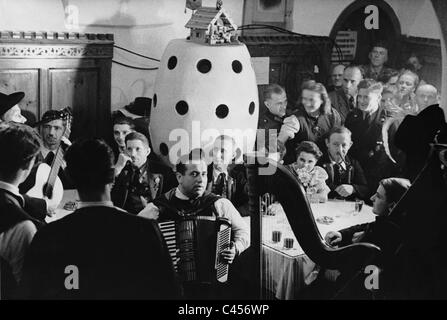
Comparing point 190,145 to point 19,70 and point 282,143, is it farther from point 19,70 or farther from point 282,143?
point 19,70

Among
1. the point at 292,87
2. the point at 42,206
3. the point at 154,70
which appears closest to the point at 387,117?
the point at 292,87

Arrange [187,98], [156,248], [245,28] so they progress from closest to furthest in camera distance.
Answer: [156,248] → [187,98] → [245,28]

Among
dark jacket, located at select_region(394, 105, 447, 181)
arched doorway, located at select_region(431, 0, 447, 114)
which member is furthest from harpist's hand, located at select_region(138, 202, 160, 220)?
arched doorway, located at select_region(431, 0, 447, 114)

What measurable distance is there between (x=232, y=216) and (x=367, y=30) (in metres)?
1.21

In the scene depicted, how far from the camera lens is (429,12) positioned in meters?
4.02

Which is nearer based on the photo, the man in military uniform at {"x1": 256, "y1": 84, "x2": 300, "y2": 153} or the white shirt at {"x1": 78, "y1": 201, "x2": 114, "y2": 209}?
the white shirt at {"x1": 78, "y1": 201, "x2": 114, "y2": 209}

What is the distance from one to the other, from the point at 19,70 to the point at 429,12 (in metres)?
2.04

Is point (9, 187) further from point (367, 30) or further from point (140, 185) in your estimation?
point (367, 30)

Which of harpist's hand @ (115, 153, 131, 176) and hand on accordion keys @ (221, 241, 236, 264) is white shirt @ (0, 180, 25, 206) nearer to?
harpist's hand @ (115, 153, 131, 176)

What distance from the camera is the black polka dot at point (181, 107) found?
3449 millimetres

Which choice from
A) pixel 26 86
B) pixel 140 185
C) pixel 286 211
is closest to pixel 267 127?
pixel 140 185

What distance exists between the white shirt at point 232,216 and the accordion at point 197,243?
3cm

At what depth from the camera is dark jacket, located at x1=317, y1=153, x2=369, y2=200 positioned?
→ 3.81 metres

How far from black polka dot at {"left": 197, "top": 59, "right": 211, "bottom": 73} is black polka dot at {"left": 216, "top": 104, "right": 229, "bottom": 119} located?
17 cm
